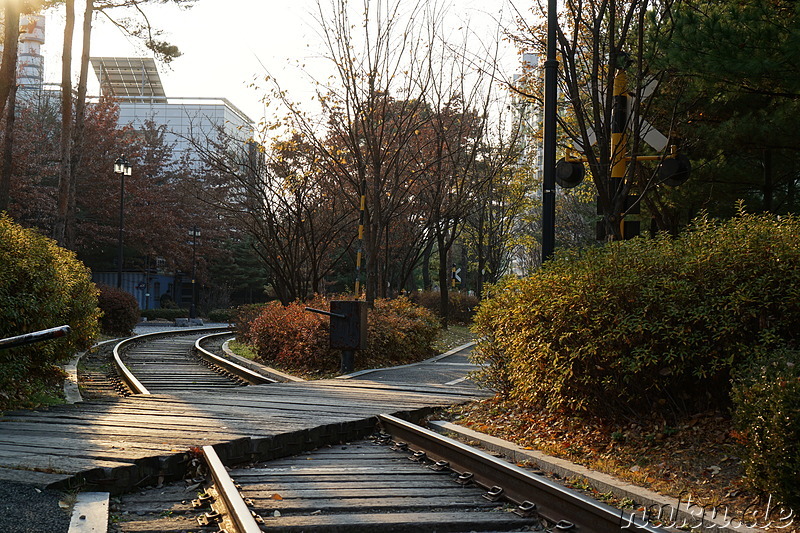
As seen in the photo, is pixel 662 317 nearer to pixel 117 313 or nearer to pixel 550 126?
pixel 550 126

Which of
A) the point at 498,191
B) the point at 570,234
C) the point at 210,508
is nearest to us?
the point at 210,508

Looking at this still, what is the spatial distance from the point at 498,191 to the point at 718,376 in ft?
99.3

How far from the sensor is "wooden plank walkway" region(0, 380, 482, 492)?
5.77 m

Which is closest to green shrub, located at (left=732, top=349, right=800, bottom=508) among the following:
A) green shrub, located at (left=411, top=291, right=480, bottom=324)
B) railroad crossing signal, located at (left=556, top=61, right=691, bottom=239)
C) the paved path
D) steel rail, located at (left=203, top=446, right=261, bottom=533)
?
steel rail, located at (left=203, top=446, right=261, bottom=533)

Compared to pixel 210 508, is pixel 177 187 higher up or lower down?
higher up

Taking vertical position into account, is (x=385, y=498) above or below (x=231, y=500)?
below

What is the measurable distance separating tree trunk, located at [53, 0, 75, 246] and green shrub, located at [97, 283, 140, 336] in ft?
13.1

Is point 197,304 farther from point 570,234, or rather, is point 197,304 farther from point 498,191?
point 498,191

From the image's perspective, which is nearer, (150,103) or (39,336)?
(39,336)

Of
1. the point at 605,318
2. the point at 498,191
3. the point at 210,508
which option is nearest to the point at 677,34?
the point at 605,318

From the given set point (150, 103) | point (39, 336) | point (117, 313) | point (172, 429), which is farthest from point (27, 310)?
point (150, 103)

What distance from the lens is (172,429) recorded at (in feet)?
Answer: 24.7

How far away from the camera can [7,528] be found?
14.5 ft

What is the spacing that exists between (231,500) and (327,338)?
10.8 meters
